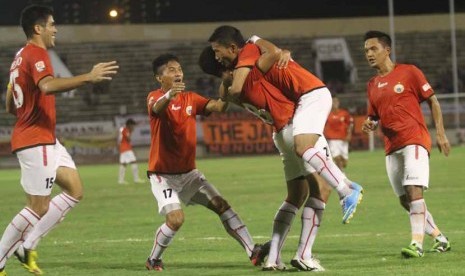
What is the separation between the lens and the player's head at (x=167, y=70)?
11336mm

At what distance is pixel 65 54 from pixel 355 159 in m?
23.0

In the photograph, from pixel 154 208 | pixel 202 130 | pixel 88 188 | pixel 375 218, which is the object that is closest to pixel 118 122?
pixel 202 130

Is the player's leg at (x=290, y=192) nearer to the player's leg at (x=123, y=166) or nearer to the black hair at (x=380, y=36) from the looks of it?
the black hair at (x=380, y=36)

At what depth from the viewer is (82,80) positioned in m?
9.46

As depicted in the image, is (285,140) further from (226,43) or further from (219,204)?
(219,204)

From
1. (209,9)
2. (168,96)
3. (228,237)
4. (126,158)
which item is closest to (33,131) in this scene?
(168,96)

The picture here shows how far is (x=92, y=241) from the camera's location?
14.6 meters

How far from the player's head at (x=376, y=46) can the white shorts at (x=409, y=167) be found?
1.08 metres

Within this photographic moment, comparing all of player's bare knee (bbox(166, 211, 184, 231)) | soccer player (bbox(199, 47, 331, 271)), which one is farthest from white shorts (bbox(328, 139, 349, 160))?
soccer player (bbox(199, 47, 331, 271))

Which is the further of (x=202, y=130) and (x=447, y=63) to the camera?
(x=447, y=63)

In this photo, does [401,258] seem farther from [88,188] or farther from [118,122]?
[118,122]

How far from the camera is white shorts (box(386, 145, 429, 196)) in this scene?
Result: 38.2 feet

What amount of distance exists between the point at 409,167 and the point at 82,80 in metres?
4.07

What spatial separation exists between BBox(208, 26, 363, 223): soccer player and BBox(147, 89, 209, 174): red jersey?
1310 mm
